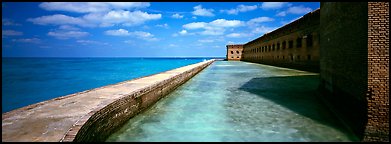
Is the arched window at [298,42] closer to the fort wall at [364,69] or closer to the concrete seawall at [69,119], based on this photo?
the fort wall at [364,69]

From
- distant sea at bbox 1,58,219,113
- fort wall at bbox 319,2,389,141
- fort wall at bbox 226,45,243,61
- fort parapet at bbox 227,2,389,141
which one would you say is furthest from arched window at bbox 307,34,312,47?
fort wall at bbox 226,45,243,61

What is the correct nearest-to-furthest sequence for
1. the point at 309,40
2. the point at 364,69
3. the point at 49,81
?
the point at 364,69 < the point at 309,40 < the point at 49,81

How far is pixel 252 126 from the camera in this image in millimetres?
4898

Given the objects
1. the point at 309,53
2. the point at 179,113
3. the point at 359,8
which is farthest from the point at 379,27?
the point at 309,53

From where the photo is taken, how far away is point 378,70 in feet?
12.5

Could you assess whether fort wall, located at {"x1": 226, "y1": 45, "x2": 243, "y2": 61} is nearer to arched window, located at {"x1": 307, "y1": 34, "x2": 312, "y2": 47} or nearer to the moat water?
arched window, located at {"x1": 307, "y1": 34, "x2": 312, "y2": 47}

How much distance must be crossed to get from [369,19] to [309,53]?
1527cm

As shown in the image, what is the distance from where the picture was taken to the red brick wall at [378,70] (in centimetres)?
378

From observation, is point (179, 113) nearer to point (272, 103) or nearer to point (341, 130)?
point (272, 103)

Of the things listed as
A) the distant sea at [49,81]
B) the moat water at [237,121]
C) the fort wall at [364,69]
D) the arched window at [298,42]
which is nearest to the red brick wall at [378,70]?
the fort wall at [364,69]

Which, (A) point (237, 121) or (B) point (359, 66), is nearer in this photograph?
(B) point (359, 66)

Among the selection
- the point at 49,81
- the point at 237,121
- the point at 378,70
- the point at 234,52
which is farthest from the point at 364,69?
the point at 234,52

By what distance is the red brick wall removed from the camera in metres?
3.78

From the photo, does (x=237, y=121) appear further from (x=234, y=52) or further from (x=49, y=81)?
(x=234, y=52)
